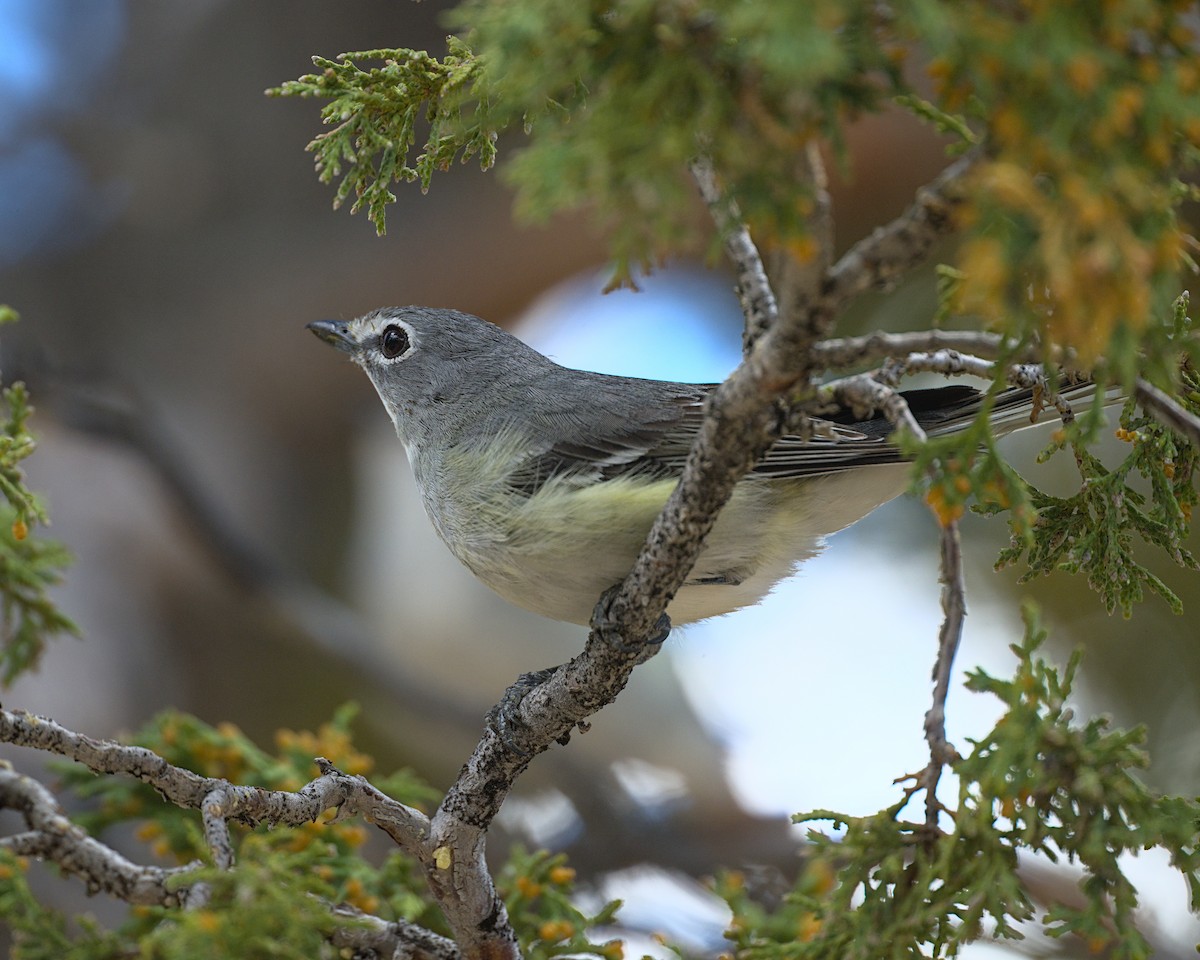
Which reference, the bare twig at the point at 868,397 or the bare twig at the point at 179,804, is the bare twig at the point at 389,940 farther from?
the bare twig at the point at 868,397

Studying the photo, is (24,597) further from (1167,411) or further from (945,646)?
(1167,411)

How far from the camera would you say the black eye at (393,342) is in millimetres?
3848

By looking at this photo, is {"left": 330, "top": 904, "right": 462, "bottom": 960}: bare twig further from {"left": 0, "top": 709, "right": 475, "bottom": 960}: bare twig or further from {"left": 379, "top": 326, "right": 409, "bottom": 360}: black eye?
{"left": 379, "top": 326, "right": 409, "bottom": 360}: black eye

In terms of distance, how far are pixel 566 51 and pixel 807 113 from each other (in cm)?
31

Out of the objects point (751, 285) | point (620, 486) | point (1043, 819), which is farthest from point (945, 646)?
point (620, 486)

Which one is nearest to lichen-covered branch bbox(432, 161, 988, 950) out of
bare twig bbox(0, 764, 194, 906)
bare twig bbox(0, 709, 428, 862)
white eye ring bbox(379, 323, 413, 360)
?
bare twig bbox(0, 709, 428, 862)

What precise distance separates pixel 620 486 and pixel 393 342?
1.48 metres

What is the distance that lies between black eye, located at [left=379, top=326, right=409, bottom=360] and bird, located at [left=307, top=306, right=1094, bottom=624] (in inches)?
23.2

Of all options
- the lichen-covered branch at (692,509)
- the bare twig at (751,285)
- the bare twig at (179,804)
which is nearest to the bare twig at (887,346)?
the lichen-covered branch at (692,509)

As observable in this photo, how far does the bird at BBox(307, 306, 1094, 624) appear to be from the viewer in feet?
8.78

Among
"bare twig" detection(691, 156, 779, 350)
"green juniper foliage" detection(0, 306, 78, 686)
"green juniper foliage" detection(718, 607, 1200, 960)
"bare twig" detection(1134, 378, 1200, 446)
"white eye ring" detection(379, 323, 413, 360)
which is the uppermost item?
"white eye ring" detection(379, 323, 413, 360)

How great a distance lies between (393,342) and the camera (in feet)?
12.7

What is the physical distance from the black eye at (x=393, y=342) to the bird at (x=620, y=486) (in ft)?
1.93

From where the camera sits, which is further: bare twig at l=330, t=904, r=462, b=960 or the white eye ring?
the white eye ring
